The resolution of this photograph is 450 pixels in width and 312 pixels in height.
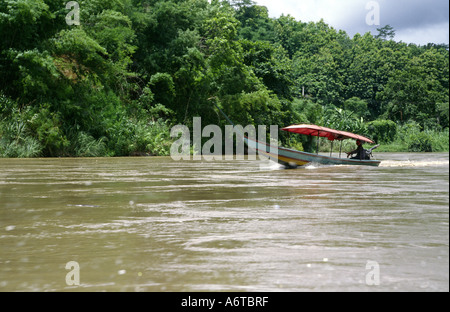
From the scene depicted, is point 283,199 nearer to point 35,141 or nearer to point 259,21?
point 35,141

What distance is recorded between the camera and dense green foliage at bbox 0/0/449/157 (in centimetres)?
2203

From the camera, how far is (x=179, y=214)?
6211 mm

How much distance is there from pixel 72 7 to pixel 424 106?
119 feet

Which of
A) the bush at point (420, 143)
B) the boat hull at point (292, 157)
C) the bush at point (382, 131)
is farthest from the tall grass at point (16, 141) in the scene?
the bush at point (382, 131)

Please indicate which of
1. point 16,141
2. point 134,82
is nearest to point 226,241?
point 16,141

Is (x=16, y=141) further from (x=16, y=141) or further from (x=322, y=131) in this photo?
(x=322, y=131)

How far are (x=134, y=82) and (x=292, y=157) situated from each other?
14.7 metres

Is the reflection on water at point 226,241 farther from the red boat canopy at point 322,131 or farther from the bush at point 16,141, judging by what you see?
the bush at point 16,141

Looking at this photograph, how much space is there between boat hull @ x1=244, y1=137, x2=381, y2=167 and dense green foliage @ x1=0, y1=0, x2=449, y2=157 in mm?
4891

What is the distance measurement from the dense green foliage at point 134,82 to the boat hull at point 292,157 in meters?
4.89

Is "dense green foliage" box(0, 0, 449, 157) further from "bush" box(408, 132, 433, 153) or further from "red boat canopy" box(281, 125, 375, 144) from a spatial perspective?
"red boat canopy" box(281, 125, 375, 144)

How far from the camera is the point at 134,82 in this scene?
3003cm

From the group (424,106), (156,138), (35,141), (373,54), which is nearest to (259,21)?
(373,54)

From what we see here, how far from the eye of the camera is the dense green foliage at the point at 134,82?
2203 cm
